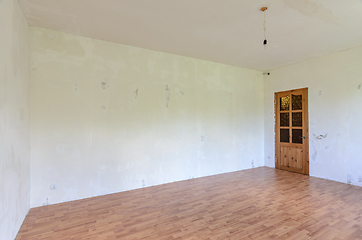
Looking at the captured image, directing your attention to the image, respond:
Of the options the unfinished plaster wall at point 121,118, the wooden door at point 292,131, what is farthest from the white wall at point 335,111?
the unfinished plaster wall at point 121,118

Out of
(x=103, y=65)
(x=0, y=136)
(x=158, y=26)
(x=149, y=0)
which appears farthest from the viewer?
(x=103, y=65)

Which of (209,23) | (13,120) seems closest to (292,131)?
(209,23)

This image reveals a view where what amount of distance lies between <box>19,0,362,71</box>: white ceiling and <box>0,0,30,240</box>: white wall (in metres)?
0.50

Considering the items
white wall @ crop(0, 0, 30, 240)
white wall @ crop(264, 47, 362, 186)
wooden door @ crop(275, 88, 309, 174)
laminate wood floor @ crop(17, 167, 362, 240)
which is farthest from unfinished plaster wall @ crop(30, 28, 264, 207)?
white wall @ crop(264, 47, 362, 186)

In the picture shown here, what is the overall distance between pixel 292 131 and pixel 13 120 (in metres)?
5.66

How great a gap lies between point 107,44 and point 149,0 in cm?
156

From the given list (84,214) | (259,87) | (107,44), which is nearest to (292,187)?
(259,87)

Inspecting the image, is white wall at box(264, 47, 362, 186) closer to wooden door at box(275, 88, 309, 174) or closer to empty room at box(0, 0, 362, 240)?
empty room at box(0, 0, 362, 240)

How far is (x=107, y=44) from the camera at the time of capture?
3.64 metres

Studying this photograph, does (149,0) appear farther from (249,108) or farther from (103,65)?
(249,108)

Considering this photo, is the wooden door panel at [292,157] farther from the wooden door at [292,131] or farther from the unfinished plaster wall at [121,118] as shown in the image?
the unfinished plaster wall at [121,118]

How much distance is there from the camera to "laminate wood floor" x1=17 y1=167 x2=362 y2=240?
232 centimetres

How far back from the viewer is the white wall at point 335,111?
4035 millimetres

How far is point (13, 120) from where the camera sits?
7.24 feet
